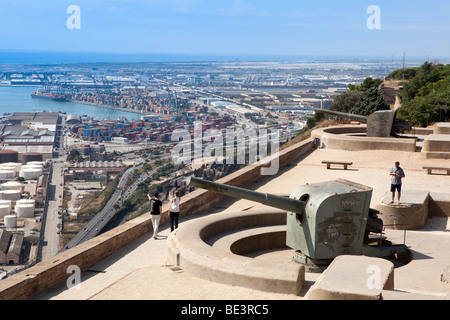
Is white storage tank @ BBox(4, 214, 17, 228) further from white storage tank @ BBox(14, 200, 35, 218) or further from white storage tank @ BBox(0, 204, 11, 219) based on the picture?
white storage tank @ BBox(0, 204, 11, 219)

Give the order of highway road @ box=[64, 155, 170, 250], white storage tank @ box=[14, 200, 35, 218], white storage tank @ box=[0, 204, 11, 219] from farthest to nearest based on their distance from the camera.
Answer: white storage tank @ box=[0, 204, 11, 219] < white storage tank @ box=[14, 200, 35, 218] < highway road @ box=[64, 155, 170, 250]

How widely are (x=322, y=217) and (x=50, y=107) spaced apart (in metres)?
86.4

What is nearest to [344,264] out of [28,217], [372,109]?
[28,217]

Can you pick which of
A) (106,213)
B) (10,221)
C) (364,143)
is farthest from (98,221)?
(364,143)

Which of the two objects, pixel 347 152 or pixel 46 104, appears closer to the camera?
pixel 347 152

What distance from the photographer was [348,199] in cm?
877

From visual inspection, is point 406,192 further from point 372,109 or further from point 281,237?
point 372,109

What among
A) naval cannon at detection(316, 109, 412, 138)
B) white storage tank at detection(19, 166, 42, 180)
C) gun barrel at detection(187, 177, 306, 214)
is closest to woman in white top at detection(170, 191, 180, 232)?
gun barrel at detection(187, 177, 306, 214)

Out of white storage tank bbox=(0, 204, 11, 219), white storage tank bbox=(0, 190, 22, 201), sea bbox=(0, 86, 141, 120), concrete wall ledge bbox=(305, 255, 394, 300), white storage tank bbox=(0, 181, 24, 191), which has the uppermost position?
concrete wall ledge bbox=(305, 255, 394, 300)

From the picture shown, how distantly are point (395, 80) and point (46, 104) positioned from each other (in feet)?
175

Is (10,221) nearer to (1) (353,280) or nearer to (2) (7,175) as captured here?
(2) (7,175)

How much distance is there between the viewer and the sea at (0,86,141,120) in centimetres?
8119

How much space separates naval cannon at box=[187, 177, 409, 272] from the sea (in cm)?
6779

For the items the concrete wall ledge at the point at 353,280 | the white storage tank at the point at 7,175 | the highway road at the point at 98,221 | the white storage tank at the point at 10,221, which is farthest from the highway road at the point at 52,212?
the concrete wall ledge at the point at 353,280
